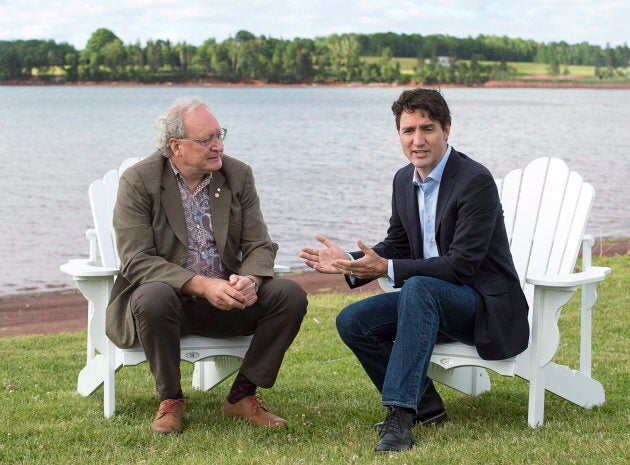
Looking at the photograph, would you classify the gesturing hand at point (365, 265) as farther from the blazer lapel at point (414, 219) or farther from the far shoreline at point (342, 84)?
the far shoreline at point (342, 84)

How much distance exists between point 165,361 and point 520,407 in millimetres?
1637

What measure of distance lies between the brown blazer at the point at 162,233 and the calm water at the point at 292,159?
23.9 ft

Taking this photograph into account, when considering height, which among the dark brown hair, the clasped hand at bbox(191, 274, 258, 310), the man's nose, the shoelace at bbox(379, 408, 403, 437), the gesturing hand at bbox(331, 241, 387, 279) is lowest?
the shoelace at bbox(379, 408, 403, 437)

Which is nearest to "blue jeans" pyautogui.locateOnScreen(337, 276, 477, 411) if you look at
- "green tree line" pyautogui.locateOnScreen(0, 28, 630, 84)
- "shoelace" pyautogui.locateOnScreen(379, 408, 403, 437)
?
"shoelace" pyautogui.locateOnScreen(379, 408, 403, 437)

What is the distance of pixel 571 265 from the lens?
4.38 m

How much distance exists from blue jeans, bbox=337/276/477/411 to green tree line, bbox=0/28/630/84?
80735 mm

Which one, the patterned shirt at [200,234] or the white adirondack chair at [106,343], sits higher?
the patterned shirt at [200,234]

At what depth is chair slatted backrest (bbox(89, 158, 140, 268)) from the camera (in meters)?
4.70

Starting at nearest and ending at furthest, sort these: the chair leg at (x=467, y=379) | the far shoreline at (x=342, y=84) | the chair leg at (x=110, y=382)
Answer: the chair leg at (x=110, y=382) → the chair leg at (x=467, y=379) → the far shoreline at (x=342, y=84)

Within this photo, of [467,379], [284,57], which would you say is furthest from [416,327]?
[284,57]

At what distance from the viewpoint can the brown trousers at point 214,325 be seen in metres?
3.99

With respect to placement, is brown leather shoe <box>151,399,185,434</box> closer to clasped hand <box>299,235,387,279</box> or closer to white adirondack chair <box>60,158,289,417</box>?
white adirondack chair <box>60,158,289,417</box>

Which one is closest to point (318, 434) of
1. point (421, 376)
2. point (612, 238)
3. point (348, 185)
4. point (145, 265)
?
point (421, 376)

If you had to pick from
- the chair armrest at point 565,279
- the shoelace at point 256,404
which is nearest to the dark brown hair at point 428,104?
the chair armrest at point 565,279
